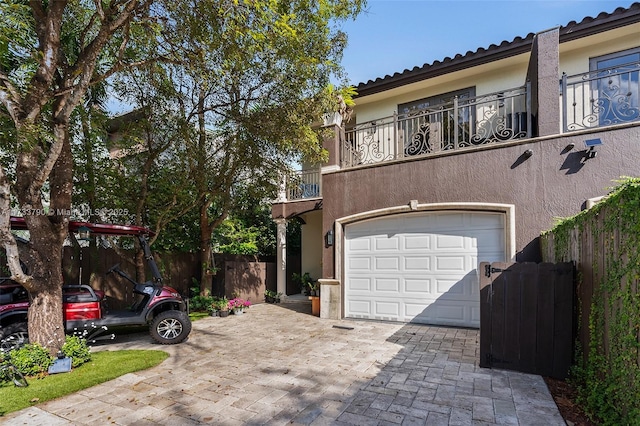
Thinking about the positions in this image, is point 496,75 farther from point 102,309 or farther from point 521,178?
point 102,309

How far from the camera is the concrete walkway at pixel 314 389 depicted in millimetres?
3244

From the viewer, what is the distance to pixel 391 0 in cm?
680

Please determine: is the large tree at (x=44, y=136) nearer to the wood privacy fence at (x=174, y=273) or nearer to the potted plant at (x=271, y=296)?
the wood privacy fence at (x=174, y=273)

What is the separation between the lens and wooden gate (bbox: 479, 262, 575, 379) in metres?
4.07

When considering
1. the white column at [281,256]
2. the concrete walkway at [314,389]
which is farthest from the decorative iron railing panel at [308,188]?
the concrete walkway at [314,389]

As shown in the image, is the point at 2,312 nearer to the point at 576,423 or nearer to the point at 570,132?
the point at 576,423

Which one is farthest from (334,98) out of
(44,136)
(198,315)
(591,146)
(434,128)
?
(198,315)

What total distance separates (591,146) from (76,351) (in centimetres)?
862

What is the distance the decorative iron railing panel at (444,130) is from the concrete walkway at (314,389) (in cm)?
409

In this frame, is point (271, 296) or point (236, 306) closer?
point (236, 306)

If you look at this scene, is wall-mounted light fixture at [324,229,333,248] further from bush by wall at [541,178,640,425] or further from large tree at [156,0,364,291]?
bush by wall at [541,178,640,425]

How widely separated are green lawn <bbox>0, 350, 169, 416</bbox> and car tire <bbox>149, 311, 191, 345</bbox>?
47 centimetres

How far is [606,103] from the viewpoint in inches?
241

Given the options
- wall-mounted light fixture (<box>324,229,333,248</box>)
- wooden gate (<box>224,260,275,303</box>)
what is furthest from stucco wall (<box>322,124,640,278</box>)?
wooden gate (<box>224,260,275,303</box>)
